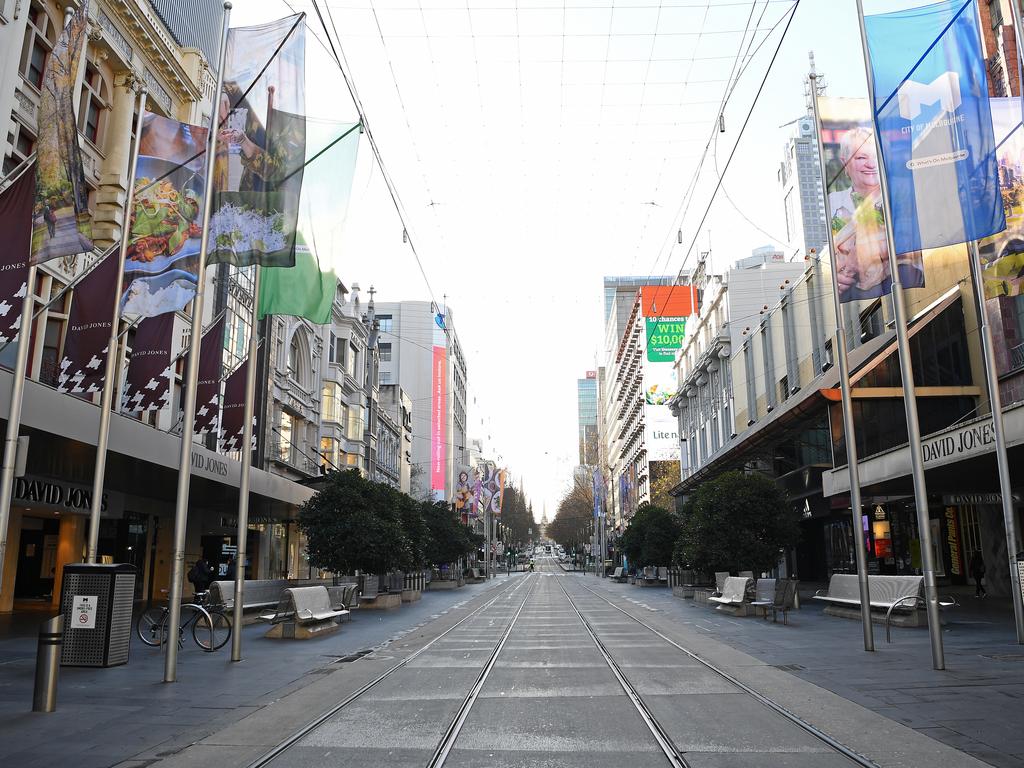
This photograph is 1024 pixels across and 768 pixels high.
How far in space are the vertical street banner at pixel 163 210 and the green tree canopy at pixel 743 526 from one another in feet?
64.2

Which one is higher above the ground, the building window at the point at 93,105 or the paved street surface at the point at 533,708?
the building window at the point at 93,105

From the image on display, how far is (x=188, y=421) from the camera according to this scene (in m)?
12.2

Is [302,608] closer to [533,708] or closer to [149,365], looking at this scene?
[149,365]

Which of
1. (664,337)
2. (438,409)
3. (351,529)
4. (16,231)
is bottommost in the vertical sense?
(351,529)

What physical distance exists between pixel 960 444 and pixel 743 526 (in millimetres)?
10519

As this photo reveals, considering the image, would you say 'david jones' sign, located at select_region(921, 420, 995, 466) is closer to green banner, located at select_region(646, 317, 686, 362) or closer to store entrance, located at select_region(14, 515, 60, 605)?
store entrance, located at select_region(14, 515, 60, 605)

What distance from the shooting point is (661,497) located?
249 ft

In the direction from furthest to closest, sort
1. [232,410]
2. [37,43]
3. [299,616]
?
[232,410] < [37,43] < [299,616]

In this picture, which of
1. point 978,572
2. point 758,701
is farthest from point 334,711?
point 978,572

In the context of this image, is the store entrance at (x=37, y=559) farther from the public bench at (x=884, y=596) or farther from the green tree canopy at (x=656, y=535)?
the green tree canopy at (x=656, y=535)

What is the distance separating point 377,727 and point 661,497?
69634 millimetres

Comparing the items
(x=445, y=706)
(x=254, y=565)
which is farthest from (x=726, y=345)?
(x=445, y=706)

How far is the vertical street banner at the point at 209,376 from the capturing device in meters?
22.4

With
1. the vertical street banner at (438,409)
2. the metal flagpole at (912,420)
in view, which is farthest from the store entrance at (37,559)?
the vertical street banner at (438,409)
